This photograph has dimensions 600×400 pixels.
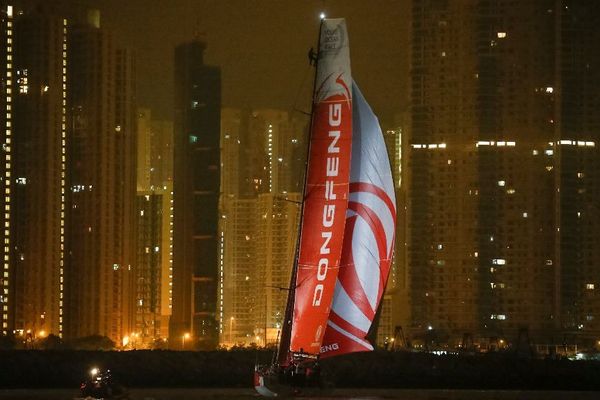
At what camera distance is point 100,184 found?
72.1 meters

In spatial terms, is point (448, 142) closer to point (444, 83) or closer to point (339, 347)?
point (444, 83)

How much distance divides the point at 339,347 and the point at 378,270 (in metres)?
1.43

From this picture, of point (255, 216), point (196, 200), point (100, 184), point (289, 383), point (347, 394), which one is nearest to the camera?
point (289, 383)

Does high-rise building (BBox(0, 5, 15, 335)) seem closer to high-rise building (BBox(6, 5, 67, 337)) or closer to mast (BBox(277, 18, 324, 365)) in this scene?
high-rise building (BBox(6, 5, 67, 337))

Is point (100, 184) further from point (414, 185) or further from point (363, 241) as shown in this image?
point (363, 241)

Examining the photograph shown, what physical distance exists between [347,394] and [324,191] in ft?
13.6

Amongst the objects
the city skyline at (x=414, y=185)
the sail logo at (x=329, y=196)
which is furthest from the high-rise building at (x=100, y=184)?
the sail logo at (x=329, y=196)

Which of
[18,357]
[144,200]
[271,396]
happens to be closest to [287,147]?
[144,200]

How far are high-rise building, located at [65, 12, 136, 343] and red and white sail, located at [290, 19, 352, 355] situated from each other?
48.4 meters

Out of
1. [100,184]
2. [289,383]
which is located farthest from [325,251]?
[100,184]

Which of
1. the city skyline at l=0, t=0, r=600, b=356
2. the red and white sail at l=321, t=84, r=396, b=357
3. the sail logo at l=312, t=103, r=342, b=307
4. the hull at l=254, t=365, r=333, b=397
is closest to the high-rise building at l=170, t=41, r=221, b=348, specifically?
the city skyline at l=0, t=0, r=600, b=356

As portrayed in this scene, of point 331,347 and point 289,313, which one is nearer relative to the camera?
point 289,313

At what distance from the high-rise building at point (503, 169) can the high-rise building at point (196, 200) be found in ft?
39.2

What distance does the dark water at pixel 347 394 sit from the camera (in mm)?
21984
